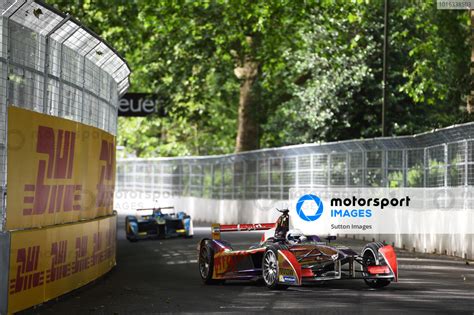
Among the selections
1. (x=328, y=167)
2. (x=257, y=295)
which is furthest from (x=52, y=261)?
(x=328, y=167)

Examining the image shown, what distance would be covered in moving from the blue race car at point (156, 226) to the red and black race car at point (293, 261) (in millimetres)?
12850

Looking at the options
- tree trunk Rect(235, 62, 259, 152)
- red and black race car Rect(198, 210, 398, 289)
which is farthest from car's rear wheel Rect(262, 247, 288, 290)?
tree trunk Rect(235, 62, 259, 152)

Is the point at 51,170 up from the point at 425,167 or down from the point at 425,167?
down

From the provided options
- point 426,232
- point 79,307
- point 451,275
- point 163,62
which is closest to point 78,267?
point 79,307

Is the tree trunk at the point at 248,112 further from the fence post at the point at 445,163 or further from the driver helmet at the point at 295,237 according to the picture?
the driver helmet at the point at 295,237

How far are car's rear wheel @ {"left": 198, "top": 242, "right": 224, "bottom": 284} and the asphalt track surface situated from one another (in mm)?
174

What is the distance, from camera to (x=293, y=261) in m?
15.2

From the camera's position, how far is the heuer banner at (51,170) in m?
13.0

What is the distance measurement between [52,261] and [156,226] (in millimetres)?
16220

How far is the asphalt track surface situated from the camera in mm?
13305

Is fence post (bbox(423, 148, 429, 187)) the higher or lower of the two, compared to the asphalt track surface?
higher

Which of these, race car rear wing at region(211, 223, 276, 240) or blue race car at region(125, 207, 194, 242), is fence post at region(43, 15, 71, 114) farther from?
blue race car at region(125, 207, 194, 242)

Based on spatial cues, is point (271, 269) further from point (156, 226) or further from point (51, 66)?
point (156, 226)

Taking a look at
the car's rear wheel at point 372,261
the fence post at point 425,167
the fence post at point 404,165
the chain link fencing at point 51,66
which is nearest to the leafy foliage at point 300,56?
the fence post at point 404,165
